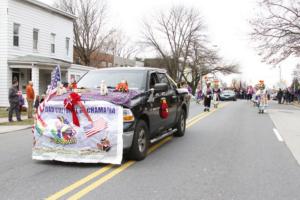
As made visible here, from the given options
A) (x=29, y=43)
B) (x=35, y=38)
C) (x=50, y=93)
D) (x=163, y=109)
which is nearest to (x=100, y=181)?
(x=50, y=93)

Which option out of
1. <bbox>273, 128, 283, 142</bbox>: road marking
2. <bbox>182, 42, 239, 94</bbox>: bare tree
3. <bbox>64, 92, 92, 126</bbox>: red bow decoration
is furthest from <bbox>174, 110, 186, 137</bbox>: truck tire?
<bbox>182, 42, 239, 94</bbox>: bare tree

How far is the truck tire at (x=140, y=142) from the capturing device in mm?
7492

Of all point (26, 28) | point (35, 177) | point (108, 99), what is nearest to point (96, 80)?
point (108, 99)

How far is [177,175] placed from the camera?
6.66 meters

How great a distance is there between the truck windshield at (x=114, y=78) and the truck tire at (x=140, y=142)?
992mm

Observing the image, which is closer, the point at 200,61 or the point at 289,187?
the point at 289,187

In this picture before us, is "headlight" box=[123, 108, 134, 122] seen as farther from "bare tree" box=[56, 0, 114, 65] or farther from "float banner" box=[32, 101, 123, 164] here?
"bare tree" box=[56, 0, 114, 65]

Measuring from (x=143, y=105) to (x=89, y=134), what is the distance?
1.32 meters

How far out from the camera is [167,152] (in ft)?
29.0

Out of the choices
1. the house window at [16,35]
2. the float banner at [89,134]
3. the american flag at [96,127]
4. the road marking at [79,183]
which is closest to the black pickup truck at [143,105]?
the float banner at [89,134]

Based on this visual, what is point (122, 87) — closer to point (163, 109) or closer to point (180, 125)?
point (163, 109)

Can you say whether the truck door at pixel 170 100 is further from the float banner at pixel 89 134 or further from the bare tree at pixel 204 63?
the bare tree at pixel 204 63

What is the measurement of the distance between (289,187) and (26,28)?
24532 millimetres

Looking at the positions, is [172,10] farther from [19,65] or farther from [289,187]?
[289,187]
